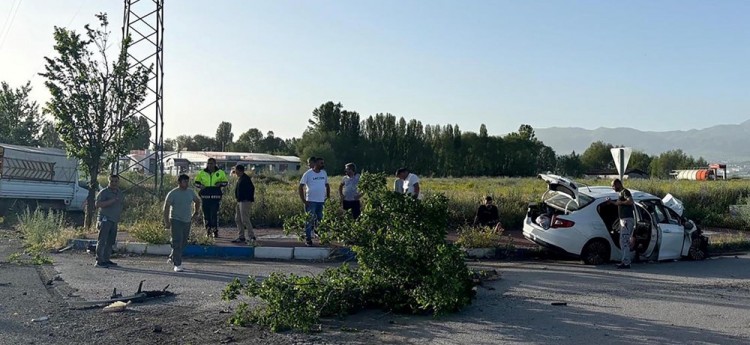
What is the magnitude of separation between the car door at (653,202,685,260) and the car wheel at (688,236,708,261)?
0.51 m

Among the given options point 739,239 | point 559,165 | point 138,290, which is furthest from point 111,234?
point 559,165

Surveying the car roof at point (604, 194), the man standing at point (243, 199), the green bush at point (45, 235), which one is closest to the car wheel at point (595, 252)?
the car roof at point (604, 194)

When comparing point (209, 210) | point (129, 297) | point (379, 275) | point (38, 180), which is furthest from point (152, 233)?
point (38, 180)

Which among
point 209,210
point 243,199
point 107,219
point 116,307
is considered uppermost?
point 243,199

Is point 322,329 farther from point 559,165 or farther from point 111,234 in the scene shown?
point 559,165

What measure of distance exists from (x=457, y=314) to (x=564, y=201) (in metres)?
6.45

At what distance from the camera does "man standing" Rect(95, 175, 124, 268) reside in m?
12.4

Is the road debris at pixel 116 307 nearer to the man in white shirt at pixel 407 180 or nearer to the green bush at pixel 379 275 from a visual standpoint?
the green bush at pixel 379 275

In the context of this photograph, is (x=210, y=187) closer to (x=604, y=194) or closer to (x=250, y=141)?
(x=604, y=194)

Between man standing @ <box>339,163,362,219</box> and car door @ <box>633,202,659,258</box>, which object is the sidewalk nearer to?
man standing @ <box>339,163,362,219</box>

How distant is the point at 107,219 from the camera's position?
1259 centimetres

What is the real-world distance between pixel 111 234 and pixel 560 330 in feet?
27.3

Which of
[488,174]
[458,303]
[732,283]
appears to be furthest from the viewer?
[488,174]

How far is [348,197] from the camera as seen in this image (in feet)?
48.6
